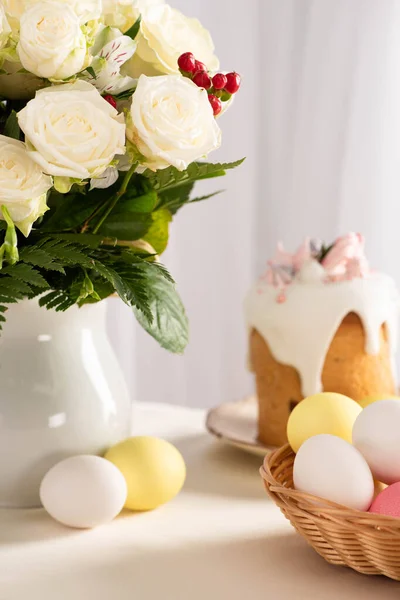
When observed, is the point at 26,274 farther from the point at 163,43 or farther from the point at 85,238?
the point at 163,43

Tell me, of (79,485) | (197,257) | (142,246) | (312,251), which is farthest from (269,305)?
(197,257)

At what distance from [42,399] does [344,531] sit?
39cm

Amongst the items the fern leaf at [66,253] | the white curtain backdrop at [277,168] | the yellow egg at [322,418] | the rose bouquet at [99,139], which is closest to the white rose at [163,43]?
the rose bouquet at [99,139]

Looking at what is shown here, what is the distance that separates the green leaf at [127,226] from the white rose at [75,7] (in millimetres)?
231

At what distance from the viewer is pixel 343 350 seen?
120cm

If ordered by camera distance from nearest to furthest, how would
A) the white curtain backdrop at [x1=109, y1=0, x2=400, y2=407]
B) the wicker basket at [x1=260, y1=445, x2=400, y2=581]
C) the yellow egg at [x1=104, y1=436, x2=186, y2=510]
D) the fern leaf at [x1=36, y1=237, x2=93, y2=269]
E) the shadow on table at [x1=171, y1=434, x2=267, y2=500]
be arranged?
1. the wicker basket at [x1=260, y1=445, x2=400, y2=581]
2. the fern leaf at [x1=36, y1=237, x2=93, y2=269]
3. the yellow egg at [x1=104, y1=436, x2=186, y2=510]
4. the shadow on table at [x1=171, y1=434, x2=267, y2=500]
5. the white curtain backdrop at [x1=109, y1=0, x2=400, y2=407]

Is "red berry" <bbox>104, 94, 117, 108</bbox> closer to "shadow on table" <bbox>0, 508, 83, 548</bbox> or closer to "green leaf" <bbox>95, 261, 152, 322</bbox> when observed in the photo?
"green leaf" <bbox>95, 261, 152, 322</bbox>

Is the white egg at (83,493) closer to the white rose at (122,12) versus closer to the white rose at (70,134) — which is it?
the white rose at (70,134)

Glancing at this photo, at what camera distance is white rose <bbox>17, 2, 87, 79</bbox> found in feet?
2.45

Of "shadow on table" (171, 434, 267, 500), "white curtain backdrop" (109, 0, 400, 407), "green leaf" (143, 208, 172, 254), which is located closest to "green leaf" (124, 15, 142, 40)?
"green leaf" (143, 208, 172, 254)

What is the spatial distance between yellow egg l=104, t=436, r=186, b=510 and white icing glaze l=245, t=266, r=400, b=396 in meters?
0.33

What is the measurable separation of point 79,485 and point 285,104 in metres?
1.90

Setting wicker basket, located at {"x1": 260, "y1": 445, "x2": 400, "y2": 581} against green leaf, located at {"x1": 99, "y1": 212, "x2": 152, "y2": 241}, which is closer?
wicker basket, located at {"x1": 260, "y1": 445, "x2": 400, "y2": 581}

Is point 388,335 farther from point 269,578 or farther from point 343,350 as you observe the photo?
point 269,578
